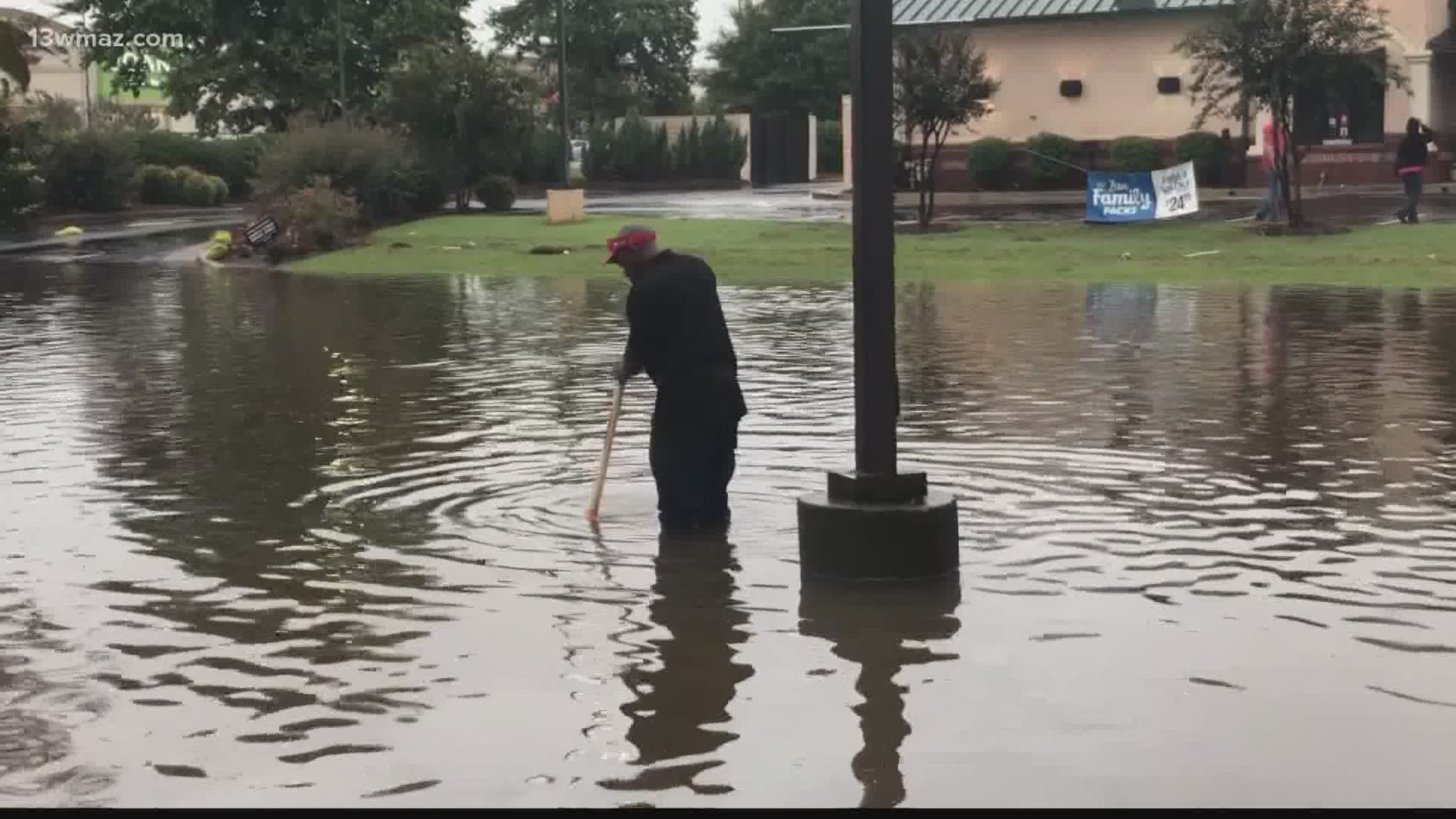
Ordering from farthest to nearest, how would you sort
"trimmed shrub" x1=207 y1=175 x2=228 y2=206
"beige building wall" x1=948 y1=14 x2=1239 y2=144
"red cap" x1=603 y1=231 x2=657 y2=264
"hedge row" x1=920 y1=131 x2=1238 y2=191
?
"trimmed shrub" x1=207 y1=175 x2=228 y2=206 → "beige building wall" x1=948 y1=14 x2=1239 y2=144 → "hedge row" x1=920 y1=131 x2=1238 y2=191 → "red cap" x1=603 y1=231 x2=657 y2=264

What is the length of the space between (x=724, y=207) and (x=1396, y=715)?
40.6m

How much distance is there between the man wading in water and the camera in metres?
9.84

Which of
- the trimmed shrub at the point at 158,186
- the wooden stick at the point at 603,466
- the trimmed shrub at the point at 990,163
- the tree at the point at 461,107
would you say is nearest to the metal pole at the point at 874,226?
the wooden stick at the point at 603,466

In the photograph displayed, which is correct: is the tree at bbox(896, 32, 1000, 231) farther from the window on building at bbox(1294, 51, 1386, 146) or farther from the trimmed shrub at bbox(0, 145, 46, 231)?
the trimmed shrub at bbox(0, 145, 46, 231)

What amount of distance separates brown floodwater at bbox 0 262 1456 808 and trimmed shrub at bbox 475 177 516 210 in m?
29.4

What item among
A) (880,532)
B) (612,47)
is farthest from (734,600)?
(612,47)

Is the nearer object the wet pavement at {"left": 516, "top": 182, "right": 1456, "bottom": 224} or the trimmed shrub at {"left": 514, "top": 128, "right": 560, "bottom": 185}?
the wet pavement at {"left": 516, "top": 182, "right": 1456, "bottom": 224}

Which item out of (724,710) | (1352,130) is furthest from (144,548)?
(1352,130)

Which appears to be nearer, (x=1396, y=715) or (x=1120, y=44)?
(x=1396, y=715)

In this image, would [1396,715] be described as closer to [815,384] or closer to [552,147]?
[815,384]

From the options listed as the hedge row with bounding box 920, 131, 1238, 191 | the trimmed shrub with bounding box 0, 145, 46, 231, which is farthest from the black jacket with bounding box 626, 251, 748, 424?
the hedge row with bounding box 920, 131, 1238, 191

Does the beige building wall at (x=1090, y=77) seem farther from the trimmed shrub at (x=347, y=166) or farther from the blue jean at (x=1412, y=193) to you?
the blue jean at (x=1412, y=193)

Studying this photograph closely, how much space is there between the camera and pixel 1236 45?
31453mm

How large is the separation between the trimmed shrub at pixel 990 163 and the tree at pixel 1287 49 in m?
17.9
